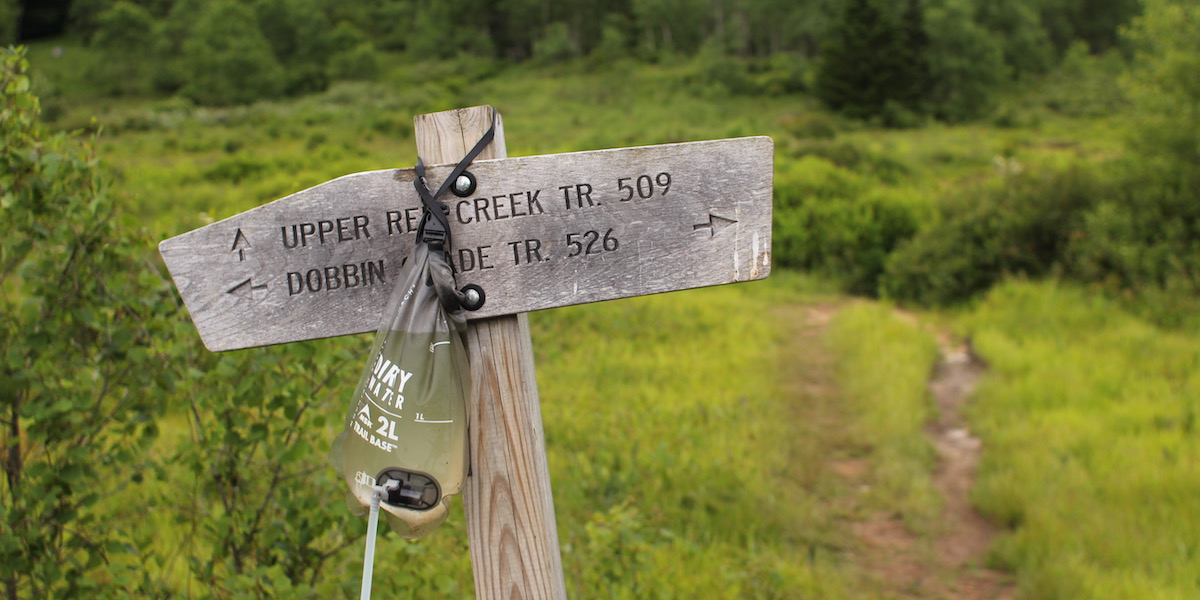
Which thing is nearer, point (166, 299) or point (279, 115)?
point (166, 299)

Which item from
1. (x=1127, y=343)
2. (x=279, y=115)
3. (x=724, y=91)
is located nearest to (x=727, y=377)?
(x=1127, y=343)

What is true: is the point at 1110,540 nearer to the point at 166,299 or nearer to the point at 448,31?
the point at 166,299

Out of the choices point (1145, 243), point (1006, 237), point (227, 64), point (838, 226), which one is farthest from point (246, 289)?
point (227, 64)

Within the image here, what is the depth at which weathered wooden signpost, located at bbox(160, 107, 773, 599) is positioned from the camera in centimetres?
144

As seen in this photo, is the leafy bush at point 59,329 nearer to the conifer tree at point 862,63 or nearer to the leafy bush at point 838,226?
the leafy bush at point 838,226

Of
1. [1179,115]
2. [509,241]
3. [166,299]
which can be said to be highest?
[509,241]

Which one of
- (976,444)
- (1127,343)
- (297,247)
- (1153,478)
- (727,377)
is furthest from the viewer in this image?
(1127,343)

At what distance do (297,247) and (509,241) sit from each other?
366 millimetres

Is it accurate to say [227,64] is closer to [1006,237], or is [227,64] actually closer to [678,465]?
[1006,237]

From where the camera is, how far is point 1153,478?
432 centimetres

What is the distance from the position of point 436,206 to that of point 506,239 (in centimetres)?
14

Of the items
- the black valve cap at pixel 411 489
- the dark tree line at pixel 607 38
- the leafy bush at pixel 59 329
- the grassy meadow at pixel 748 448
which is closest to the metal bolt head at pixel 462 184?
the black valve cap at pixel 411 489

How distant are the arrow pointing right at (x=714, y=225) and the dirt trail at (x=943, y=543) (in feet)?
9.31

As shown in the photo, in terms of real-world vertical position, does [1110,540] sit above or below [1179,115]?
below
